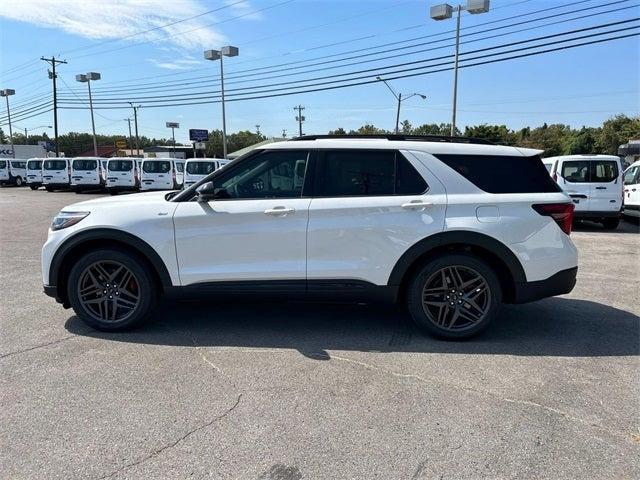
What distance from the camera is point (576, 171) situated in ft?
42.3

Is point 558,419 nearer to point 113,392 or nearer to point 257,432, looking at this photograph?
point 257,432

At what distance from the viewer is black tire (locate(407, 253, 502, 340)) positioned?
4.42 meters

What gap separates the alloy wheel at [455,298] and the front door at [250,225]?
1.17m

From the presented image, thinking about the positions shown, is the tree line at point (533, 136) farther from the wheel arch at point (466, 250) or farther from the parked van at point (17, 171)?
the parked van at point (17, 171)

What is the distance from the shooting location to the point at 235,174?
452cm

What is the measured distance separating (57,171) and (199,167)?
11.9 metres

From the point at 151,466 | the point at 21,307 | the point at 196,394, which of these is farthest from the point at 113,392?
the point at 21,307

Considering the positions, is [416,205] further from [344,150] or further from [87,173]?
[87,173]

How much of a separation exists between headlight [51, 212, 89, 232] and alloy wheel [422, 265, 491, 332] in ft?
10.6

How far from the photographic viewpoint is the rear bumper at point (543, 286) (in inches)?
174

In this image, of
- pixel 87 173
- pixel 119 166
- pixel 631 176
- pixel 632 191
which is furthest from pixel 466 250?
pixel 87 173

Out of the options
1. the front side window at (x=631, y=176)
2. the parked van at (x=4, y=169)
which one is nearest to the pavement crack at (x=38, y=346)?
the front side window at (x=631, y=176)

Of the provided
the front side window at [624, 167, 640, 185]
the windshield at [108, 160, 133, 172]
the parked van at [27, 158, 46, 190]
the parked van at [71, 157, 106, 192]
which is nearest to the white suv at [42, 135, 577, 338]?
the front side window at [624, 167, 640, 185]

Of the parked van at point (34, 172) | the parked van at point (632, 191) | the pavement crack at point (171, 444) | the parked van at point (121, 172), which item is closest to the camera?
the pavement crack at point (171, 444)
